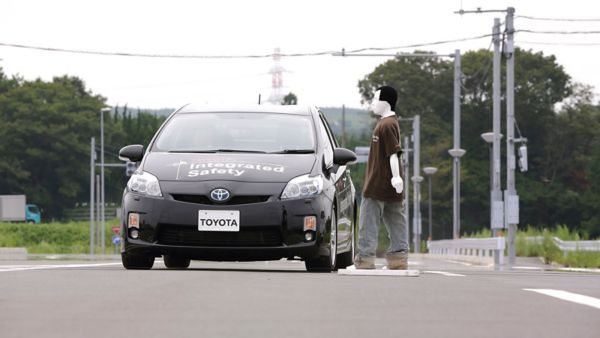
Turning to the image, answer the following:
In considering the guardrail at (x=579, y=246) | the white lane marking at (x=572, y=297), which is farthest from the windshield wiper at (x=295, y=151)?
the guardrail at (x=579, y=246)

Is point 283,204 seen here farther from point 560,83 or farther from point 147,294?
point 560,83

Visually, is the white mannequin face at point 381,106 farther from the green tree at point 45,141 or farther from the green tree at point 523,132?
the green tree at point 45,141

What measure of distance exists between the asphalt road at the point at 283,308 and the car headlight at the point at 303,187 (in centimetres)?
237

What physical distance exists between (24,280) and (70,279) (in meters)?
0.34

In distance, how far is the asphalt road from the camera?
7.17 meters

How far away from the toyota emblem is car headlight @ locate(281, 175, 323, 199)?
20.9 inches

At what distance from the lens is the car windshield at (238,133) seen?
14609mm

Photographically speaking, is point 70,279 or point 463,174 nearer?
point 70,279

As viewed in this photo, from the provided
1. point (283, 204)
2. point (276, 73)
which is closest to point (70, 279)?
point (283, 204)

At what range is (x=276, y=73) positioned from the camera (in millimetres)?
123375

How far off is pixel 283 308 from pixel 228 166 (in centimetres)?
555

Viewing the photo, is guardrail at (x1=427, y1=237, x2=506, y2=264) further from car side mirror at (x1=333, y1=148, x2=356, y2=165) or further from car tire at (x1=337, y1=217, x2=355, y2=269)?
car side mirror at (x1=333, y1=148, x2=356, y2=165)

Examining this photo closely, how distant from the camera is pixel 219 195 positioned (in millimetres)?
13508

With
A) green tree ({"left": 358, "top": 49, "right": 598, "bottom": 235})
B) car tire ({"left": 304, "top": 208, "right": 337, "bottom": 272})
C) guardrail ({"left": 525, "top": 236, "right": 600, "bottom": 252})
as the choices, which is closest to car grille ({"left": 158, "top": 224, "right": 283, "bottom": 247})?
car tire ({"left": 304, "top": 208, "right": 337, "bottom": 272})
